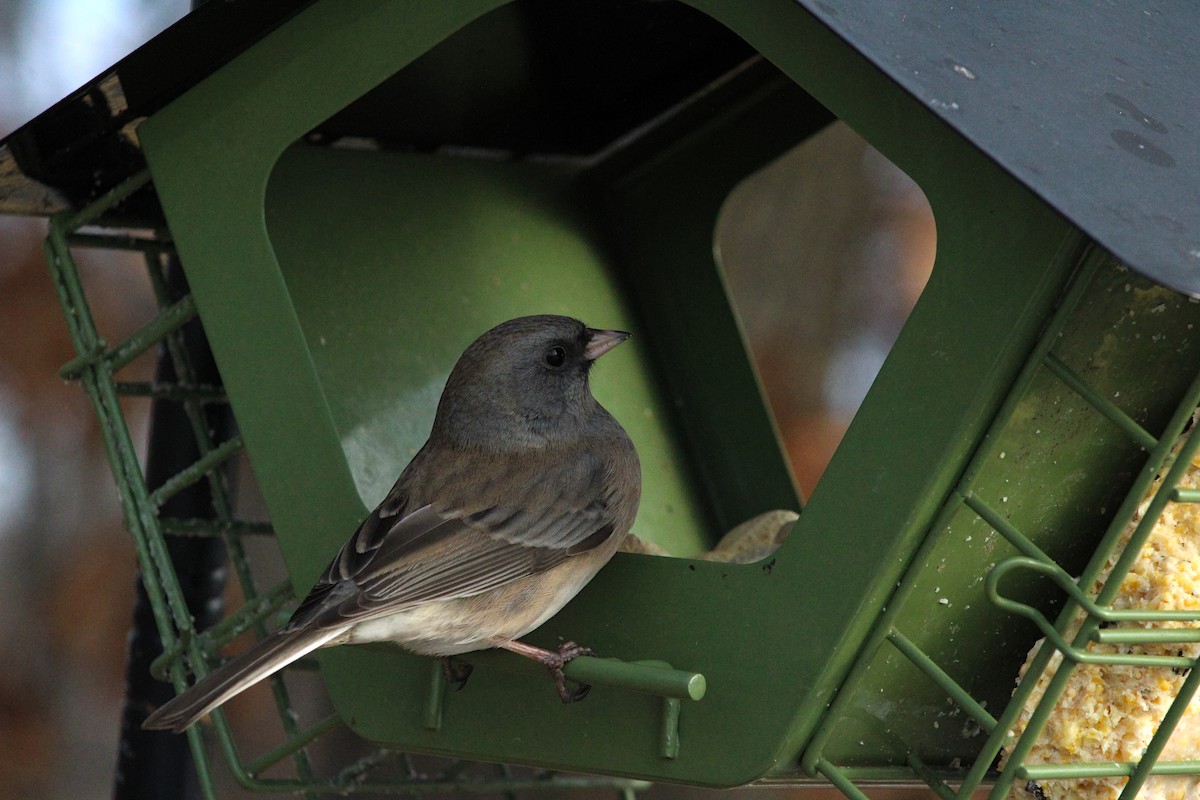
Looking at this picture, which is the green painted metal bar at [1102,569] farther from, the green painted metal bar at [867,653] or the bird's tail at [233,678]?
the bird's tail at [233,678]

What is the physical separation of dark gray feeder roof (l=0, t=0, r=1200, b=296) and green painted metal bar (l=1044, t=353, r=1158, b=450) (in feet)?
0.84

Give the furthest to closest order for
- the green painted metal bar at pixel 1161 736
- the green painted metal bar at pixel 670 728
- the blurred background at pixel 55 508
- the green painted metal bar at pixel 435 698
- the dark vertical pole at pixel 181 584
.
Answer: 1. the blurred background at pixel 55 508
2. the dark vertical pole at pixel 181 584
3. the green painted metal bar at pixel 435 698
4. the green painted metal bar at pixel 670 728
5. the green painted metal bar at pixel 1161 736

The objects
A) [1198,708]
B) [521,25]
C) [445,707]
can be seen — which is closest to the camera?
[1198,708]

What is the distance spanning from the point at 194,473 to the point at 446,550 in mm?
483

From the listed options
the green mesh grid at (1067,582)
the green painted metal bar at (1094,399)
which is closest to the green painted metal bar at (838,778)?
the green mesh grid at (1067,582)

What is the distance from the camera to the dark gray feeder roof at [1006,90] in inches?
59.2

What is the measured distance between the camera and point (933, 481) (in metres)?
1.75

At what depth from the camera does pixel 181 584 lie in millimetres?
2443

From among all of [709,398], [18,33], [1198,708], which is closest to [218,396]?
[709,398]

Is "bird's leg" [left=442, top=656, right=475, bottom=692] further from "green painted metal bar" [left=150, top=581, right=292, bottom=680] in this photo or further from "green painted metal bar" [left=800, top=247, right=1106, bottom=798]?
"green painted metal bar" [left=800, top=247, right=1106, bottom=798]

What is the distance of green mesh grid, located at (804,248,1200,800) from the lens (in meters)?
1.72

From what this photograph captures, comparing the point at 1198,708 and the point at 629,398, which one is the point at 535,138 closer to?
the point at 629,398

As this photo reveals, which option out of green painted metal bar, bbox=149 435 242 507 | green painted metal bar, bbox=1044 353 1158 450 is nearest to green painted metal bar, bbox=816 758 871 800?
green painted metal bar, bbox=1044 353 1158 450

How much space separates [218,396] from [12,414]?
225 centimetres
